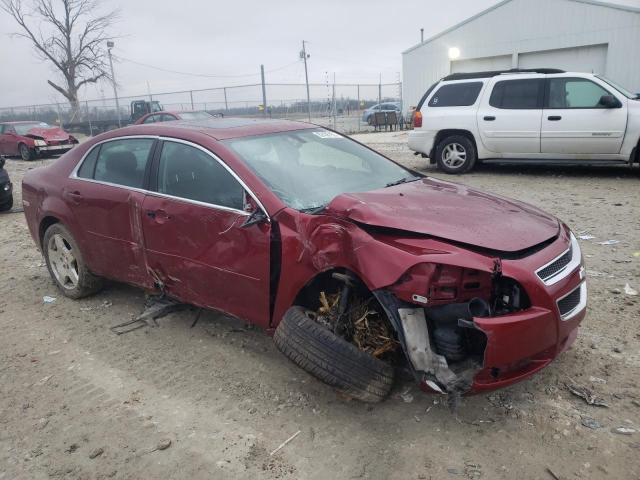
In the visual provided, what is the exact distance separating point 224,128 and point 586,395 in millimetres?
2919

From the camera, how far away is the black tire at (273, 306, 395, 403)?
8.80 feet

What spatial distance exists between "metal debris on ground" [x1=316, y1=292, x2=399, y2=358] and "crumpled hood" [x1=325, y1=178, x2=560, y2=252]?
1.64ft

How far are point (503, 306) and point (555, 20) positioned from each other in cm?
2159

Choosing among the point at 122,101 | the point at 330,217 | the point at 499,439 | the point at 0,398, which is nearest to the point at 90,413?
the point at 0,398

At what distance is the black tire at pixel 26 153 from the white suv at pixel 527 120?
14223mm

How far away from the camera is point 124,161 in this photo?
412 cm

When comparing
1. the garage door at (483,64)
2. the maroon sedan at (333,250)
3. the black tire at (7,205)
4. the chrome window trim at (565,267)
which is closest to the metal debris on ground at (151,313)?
the maroon sedan at (333,250)

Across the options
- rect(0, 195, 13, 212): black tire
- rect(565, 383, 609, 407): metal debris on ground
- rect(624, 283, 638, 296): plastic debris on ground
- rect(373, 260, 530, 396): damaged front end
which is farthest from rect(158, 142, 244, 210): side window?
rect(0, 195, 13, 212): black tire

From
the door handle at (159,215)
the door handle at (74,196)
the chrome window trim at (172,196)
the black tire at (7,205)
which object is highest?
the chrome window trim at (172,196)

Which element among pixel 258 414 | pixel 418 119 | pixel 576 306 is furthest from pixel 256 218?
pixel 418 119

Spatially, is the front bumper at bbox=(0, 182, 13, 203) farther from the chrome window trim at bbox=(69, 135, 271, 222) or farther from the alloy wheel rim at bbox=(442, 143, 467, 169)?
the alloy wheel rim at bbox=(442, 143, 467, 169)

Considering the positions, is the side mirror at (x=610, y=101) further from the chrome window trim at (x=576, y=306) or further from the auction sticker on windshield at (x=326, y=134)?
the chrome window trim at (x=576, y=306)

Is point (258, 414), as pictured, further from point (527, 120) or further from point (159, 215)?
point (527, 120)

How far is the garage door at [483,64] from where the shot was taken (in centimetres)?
2219
